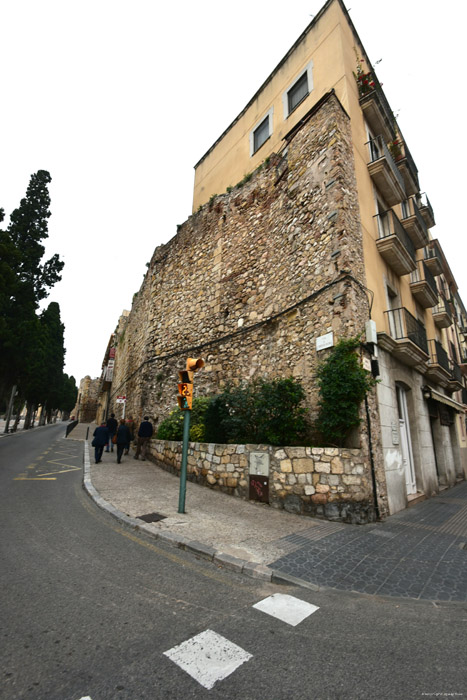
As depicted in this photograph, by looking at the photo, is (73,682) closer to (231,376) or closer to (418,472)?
(231,376)

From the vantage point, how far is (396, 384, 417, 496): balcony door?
29.0ft

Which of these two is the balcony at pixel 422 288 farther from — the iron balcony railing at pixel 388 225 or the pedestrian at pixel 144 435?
the pedestrian at pixel 144 435

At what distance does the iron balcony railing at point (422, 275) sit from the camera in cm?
1218

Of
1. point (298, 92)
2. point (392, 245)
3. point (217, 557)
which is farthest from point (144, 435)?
point (298, 92)

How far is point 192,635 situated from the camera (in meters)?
2.31

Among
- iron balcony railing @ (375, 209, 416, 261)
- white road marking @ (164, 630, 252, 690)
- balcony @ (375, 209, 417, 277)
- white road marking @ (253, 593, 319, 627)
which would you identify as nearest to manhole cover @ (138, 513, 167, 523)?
white road marking @ (253, 593, 319, 627)

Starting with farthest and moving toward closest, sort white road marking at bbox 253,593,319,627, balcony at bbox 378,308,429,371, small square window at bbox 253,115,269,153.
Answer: small square window at bbox 253,115,269,153, balcony at bbox 378,308,429,371, white road marking at bbox 253,593,319,627

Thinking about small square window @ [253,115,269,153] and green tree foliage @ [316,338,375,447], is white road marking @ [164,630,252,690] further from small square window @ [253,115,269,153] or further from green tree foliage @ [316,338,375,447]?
small square window @ [253,115,269,153]

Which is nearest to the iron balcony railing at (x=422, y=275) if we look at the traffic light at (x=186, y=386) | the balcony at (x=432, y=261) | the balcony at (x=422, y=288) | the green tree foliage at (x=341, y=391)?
the balcony at (x=422, y=288)

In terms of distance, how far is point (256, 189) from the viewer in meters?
11.6

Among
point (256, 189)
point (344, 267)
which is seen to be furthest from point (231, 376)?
point (256, 189)

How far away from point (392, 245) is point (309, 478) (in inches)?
277

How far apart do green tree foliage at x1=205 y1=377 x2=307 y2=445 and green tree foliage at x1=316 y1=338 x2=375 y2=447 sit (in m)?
0.53

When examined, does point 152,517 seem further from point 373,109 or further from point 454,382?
point 454,382
